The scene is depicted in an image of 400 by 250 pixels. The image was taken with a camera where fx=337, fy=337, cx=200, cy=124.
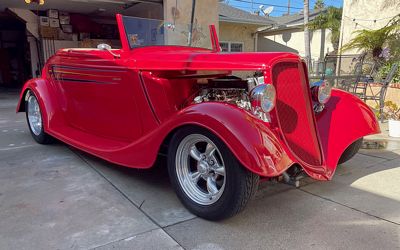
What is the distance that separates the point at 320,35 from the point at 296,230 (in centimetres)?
1820

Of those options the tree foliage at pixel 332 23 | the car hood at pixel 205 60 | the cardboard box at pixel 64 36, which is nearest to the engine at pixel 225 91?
the car hood at pixel 205 60

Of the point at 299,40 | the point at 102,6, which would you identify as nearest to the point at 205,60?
the point at 102,6

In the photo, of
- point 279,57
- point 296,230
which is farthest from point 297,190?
point 279,57

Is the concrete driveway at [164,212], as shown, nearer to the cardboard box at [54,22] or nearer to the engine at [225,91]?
the engine at [225,91]

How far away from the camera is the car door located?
345 centimetres

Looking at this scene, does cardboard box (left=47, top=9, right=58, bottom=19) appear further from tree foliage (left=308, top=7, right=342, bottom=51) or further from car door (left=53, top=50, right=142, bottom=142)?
tree foliage (left=308, top=7, right=342, bottom=51)

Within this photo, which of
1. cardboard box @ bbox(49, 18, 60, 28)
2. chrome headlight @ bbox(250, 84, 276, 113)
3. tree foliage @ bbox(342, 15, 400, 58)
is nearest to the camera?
chrome headlight @ bbox(250, 84, 276, 113)

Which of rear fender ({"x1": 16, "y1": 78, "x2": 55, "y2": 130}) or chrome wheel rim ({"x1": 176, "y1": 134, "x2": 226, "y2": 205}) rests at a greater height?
rear fender ({"x1": 16, "y1": 78, "x2": 55, "y2": 130})

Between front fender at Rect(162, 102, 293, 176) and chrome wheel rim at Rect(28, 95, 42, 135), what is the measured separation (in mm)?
3061

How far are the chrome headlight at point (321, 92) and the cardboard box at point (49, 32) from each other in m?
10.4

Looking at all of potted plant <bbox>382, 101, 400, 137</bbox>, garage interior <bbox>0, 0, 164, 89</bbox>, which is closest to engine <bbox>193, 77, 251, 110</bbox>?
potted plant <bbox>382, 101, 400, 137</bbox>

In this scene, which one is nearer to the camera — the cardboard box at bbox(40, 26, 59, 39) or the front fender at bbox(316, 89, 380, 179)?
the front fender at bbox(316, 89, 380, 179)

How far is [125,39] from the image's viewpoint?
3.50 meters

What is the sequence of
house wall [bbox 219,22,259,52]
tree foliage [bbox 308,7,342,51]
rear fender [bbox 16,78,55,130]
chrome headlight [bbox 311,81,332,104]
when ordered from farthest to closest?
tree foliage [bbox 308,7,342,51] < house wall [bbox 219,22,259,52] < rear fender [bbox 16,78,55,130] < chrome headlight [bbox 311,81,332,104]
